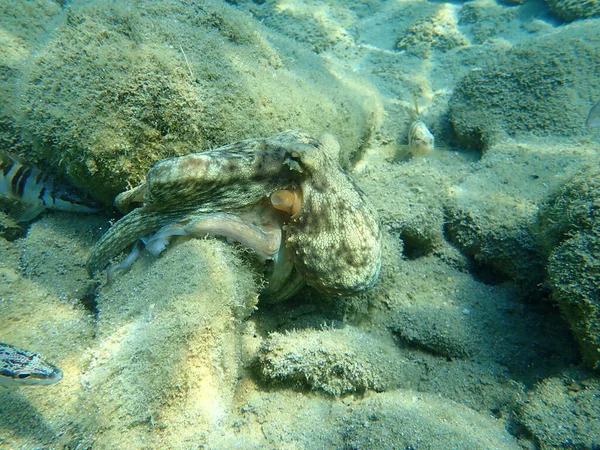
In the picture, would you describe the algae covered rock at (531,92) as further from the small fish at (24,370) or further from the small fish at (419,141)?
the small fish at (24,370)

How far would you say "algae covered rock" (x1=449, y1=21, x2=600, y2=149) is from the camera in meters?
4.95

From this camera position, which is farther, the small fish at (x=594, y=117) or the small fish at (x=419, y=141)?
the small fish at (x=419, y=141)

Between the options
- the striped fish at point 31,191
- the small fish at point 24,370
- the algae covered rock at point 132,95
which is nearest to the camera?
the small fish at point 24,370

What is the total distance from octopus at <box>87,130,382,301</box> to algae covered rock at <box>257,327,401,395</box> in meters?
0.40

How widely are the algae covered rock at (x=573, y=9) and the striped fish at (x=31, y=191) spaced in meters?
12.6

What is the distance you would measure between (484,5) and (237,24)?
31.8ft

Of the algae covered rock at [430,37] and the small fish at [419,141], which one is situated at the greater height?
the algae covered rock at [430,37]

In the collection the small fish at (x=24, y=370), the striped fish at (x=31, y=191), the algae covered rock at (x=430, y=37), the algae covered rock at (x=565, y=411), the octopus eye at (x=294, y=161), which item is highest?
the algae covered rock at (x=430, y=37)

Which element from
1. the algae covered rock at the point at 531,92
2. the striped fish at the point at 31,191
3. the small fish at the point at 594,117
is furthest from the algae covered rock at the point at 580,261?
the striped fish at the point at 31,191

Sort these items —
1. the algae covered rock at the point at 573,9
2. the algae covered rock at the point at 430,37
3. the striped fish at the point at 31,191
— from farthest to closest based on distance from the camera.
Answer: the algae covered rock at the point at 573,9 → the algae covered rock at the point at 430,37 → the striped fish at the point at 31,191

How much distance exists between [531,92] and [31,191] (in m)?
6.82

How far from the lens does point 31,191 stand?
317cm

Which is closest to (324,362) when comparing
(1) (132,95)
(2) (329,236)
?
(2) (329,236)

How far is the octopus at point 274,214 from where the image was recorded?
236 cm
